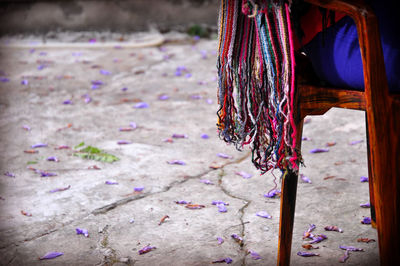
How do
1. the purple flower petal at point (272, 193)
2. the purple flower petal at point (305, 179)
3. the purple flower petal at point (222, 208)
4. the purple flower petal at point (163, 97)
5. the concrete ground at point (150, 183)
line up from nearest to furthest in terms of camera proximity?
the concrete ground at point (150, 183), the purple flower petal at point (222, 208), the purple flower petal at point (272, 193), the purple flower petal at point (305, 179), the purple flower petal at point (163, 97)

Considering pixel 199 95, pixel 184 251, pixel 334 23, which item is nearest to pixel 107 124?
pixel 199 95

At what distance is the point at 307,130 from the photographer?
9.92 ft

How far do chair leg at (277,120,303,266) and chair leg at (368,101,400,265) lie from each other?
255mm

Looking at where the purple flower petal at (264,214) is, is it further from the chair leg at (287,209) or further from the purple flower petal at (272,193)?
the chair leg at (287,209)

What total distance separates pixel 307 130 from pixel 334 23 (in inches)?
70.9

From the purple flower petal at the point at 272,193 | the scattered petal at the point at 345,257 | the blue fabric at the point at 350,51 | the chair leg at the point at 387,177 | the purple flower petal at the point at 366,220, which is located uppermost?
the blue fabric at the point at 350,51

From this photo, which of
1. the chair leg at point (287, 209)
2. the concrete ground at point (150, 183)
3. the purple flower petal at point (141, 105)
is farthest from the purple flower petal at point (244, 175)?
the purple flower petal at point (141, 105)

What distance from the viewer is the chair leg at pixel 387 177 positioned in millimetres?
1204

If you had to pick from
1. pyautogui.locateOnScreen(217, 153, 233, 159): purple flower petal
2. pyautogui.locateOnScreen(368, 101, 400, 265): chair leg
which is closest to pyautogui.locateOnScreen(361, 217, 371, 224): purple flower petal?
pyautogui.locateOnScreen(368, 101, 400, 265): chair leg

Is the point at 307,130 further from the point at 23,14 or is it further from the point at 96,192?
the point at 23,14

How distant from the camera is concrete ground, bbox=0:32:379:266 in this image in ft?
5.77

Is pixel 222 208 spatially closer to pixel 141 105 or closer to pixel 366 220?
pixel 366 220

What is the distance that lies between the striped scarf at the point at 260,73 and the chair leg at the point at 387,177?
0.66ft

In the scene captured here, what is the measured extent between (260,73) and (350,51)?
9.0 inches
